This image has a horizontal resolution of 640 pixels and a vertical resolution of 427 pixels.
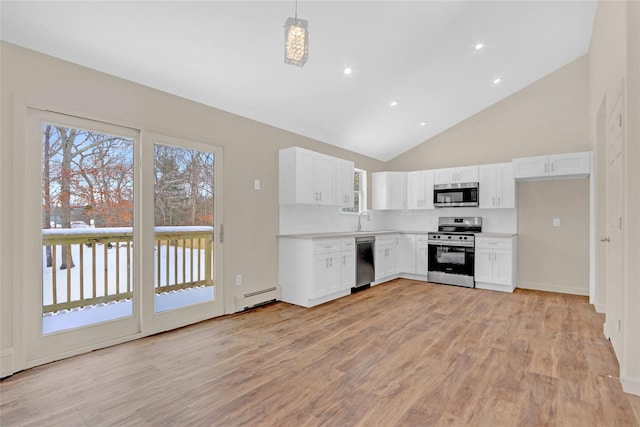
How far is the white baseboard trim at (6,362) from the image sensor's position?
233cm

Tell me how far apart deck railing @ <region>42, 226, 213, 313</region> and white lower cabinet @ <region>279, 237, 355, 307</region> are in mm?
1091

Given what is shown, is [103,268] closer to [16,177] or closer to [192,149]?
[16,177]

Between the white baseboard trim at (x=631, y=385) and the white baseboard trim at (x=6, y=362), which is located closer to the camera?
the white baseboard trim at (x=631, y=385)

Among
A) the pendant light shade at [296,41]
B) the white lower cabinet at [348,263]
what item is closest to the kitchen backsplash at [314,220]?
the white lower cabinet at [348,263]

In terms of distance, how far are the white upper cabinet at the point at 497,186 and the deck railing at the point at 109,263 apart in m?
4.46

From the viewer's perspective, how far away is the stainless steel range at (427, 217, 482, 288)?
5281mm

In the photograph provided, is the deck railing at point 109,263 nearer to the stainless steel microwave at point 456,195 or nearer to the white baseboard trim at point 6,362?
the white baseboard trim at point 6,362

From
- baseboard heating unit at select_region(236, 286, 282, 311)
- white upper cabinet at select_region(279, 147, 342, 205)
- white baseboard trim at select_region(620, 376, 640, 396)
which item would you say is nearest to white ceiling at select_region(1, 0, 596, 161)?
white upper cabinet at select_region(279, 147, 342, 205)

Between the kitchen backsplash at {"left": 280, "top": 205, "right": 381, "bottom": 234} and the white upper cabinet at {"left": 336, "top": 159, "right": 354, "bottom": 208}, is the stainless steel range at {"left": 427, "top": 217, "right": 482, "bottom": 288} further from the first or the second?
the white upper cabinet at {"left": 336, "top": 159, "right": 354, "bottom": 208}

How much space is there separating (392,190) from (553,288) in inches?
121

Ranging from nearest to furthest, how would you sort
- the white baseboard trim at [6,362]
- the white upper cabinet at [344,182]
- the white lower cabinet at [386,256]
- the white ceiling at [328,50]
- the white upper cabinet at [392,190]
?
the white baseboard trim at [6,362]
the white ceiling at [328,50]
the white upper cabinet at [344,182]
the white lower cabinet at [386,256]
the white upper cabinet at [392,190]

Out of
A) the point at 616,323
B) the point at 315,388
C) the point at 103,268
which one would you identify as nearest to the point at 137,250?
the point at 103,268

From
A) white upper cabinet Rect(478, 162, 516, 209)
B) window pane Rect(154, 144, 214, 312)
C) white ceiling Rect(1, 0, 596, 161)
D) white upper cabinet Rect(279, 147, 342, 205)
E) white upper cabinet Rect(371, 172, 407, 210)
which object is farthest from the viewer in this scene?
white upper cabinet Rect(371, 172, 407, 210)

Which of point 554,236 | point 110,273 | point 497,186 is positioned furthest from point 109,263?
point 554,236
